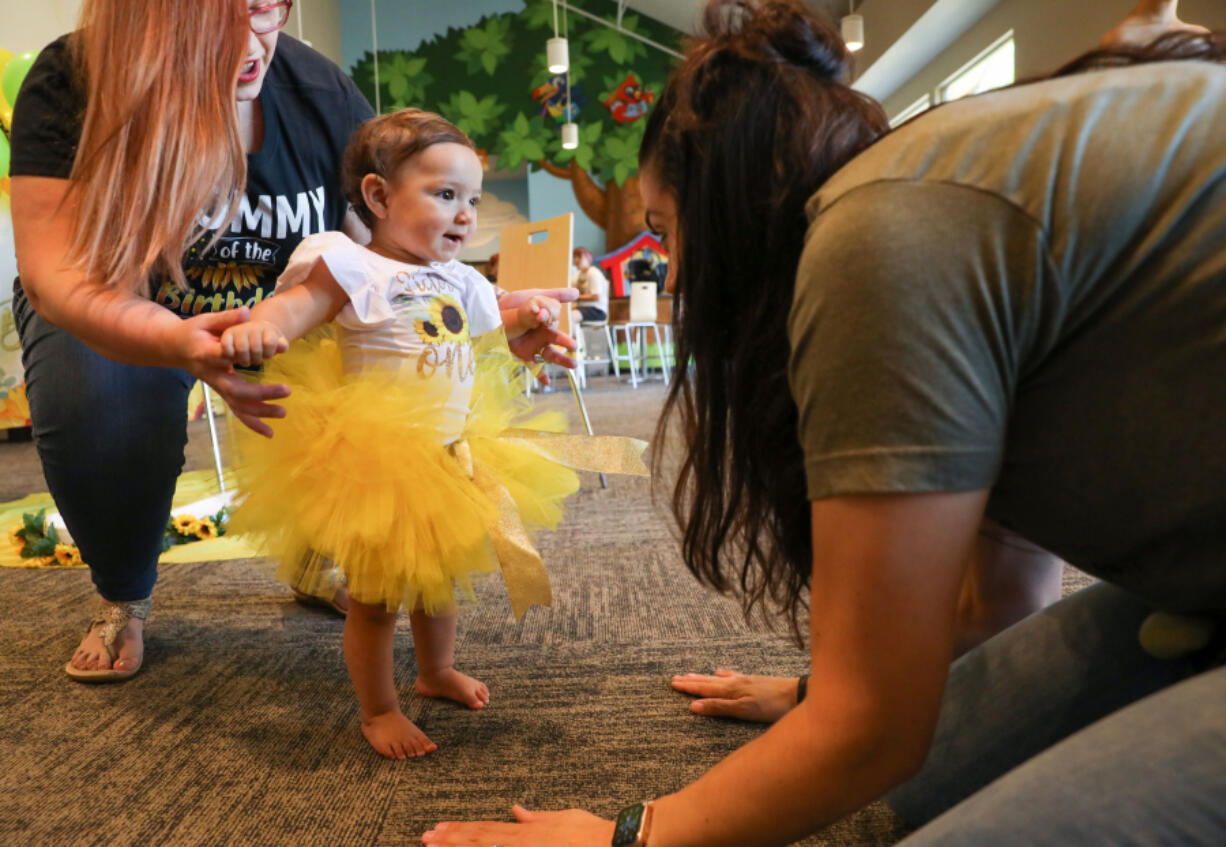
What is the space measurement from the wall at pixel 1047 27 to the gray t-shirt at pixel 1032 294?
4.33 m

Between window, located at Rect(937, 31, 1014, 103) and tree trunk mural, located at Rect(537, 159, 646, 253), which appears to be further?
tree trunk mural, located at Rect(537, 159, 646, 253)

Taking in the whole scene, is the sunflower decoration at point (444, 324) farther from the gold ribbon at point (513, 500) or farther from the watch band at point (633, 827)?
the watch band at point (633, 827)

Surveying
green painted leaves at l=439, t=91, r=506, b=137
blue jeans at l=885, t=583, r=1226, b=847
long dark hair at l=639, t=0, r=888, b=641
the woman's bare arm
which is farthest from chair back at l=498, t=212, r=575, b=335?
green painted leaves at l=439, t=91, r=506, b=137

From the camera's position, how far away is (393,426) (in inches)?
42.6

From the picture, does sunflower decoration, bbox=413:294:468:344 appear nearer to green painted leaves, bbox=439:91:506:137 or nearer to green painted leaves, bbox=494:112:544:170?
green painted leaves, bbox=494:112:544:170

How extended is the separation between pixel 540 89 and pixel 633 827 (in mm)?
10056

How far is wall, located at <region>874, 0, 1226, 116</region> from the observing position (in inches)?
161

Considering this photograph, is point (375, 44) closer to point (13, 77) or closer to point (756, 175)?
point (13, 77)

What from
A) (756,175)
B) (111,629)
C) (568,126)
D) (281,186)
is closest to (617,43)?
(568,126)

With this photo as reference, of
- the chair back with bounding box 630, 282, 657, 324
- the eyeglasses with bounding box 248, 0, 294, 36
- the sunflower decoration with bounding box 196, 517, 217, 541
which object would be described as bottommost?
the sunflower decoration with bounding box 196, 517, 217, 541

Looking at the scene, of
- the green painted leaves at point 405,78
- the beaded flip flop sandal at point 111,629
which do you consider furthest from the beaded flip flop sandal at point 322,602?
the green painted leaves at point 405,78

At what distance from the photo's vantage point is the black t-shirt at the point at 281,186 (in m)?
1.39

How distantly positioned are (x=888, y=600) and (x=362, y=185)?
1048 millimetres

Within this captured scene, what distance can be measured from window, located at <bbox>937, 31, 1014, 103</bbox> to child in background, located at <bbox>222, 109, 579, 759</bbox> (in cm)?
545
